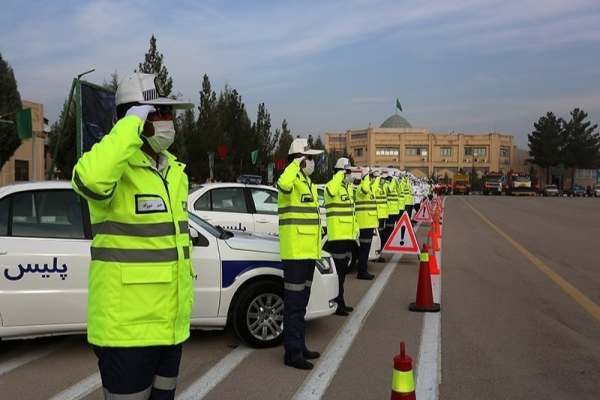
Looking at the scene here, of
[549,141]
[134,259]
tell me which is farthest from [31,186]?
[549,141]

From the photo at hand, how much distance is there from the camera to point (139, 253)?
2508 mm

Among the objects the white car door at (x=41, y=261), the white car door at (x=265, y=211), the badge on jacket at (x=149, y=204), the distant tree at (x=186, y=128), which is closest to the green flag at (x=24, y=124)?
the distant tree at (x=186, y=128)

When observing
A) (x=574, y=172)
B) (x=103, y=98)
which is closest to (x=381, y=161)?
(x=574, y=172)

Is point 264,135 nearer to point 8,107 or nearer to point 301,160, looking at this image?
point 8,107

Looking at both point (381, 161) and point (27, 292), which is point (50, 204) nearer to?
point (27, 292)

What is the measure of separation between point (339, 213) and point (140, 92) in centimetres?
483

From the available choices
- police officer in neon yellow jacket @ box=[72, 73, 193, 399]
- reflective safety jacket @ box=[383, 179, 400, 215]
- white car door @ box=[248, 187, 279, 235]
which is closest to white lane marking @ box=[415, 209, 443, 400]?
police officer in neon yellow jacket @ box=[72, 73, 193, 399]

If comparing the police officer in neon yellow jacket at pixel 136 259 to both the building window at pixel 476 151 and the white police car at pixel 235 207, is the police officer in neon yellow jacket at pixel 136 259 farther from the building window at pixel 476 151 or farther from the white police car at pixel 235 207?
the building window at pixel 476 151

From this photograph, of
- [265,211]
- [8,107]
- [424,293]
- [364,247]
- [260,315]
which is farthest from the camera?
[8,107]

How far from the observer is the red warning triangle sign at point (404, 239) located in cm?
1146

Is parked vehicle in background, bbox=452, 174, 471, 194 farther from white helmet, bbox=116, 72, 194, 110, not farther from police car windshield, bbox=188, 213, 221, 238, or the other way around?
white helmet, bbox=116, 72, 194, 110

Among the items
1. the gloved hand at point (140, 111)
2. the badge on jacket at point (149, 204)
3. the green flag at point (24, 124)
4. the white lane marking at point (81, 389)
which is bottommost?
Result: the white lane marking at point (81, 389)

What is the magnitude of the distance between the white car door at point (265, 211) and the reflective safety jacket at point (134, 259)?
7400 millimetres

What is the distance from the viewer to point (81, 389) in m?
4.72
